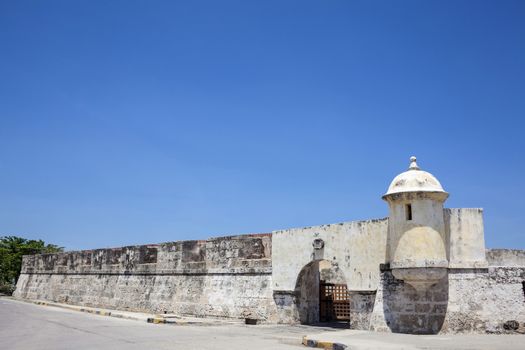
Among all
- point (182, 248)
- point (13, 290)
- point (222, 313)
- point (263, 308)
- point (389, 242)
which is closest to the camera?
point (389, 242)

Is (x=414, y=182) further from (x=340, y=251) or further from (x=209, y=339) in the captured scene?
(x=209, y=339)

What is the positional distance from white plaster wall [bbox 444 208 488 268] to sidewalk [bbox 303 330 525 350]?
164cm

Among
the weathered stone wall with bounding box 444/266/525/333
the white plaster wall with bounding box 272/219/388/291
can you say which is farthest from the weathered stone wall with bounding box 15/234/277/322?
the weathered stone wall with bounding box 444/266/525/333

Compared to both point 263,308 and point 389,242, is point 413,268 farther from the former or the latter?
point 263,308

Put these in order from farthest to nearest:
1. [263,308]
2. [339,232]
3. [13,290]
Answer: [13,290] < [263,308] < [339,232]

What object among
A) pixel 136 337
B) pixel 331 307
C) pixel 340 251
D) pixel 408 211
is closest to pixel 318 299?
pixel 331 307

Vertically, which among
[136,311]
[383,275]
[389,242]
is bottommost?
[136,311]

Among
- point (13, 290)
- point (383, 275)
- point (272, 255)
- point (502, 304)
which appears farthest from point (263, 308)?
point (13, 290)

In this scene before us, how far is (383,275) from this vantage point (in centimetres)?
1212

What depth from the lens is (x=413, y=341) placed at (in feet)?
31.7

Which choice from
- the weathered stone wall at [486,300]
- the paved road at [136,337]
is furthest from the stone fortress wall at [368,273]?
the paved road at [136,337]

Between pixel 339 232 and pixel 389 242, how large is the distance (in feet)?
5.85

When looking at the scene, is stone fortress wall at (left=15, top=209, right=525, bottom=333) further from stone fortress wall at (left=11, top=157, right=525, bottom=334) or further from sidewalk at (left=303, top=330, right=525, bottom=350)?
sidewalk at (left=303, top=330, right=525, bottom=350)

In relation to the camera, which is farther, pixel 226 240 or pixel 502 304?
pixel 226 240
